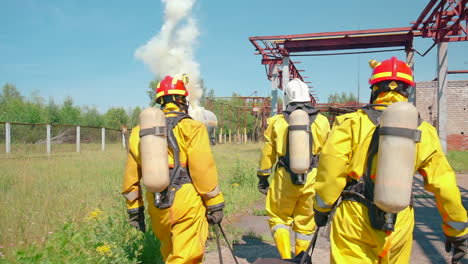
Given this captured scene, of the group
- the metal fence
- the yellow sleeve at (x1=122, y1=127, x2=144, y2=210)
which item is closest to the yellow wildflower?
the yellow sleeve at (x1=122, y1=127, x2=144, y2=210)

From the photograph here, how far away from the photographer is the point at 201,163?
3.25 metres

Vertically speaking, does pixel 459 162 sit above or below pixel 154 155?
below

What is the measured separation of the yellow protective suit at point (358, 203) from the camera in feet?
8.19

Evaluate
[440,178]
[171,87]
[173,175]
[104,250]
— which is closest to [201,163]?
[173,175]

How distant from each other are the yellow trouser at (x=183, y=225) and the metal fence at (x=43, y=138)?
10108 millimetres

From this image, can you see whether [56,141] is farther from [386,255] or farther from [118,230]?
[386,255]

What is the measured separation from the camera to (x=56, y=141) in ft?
70.5

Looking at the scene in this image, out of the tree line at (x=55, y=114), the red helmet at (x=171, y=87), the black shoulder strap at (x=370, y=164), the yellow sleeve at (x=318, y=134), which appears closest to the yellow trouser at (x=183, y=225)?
the red helmet at (x=171, y=87)

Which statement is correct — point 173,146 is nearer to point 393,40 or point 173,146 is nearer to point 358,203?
point 358,203

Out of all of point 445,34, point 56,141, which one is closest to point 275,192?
point 445,34

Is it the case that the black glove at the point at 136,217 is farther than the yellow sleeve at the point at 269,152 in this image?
No

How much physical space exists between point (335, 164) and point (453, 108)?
23656 millimetres

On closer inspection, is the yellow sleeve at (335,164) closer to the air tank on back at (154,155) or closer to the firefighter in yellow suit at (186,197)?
the firefighter in yellow suit at (186,197)

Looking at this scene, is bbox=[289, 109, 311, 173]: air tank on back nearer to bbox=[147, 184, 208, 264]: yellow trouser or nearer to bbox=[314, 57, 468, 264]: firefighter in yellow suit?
bbox=[147, 184, 208, 264]: yellow trouser
